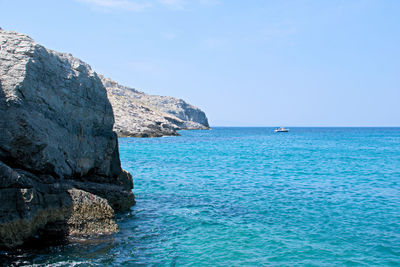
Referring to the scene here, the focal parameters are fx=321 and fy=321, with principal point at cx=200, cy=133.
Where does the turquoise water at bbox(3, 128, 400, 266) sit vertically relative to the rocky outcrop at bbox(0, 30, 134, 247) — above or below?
below

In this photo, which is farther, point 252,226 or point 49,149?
point 252,226

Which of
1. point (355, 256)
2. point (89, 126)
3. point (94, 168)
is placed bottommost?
point (355, 256)

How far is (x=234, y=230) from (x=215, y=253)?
8.07 feet

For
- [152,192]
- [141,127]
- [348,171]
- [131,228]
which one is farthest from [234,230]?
[141,127]

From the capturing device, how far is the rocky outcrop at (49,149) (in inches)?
408

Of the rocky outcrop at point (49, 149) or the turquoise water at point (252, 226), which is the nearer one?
the rocky outcrop at point (49, 149)

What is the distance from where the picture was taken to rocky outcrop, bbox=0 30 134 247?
10367mm

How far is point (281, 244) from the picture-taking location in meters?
11.8

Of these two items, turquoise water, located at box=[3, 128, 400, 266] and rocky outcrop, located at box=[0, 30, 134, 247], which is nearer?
rocky outcrop, located at box=[0, 30, 134, 247]

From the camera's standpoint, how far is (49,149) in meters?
12.2

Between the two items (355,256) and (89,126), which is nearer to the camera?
(355,256)

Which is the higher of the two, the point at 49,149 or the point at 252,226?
the point at 49,149

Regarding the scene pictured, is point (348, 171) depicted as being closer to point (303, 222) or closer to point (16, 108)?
point (303, 222)

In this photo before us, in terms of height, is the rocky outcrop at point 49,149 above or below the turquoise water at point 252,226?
above
